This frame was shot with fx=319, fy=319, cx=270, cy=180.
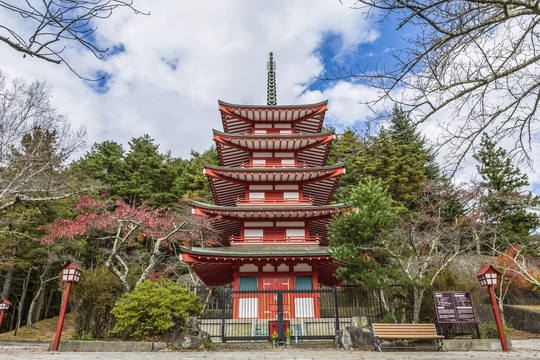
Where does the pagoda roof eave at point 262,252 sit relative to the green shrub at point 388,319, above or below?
above

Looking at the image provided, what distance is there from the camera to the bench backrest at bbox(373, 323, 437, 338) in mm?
10484

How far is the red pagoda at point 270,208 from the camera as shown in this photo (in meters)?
15.7

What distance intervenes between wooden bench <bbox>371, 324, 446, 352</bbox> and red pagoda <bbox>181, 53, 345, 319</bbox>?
506 centimetres

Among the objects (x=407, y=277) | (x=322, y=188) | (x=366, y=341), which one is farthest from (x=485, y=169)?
(x=366, y=341)

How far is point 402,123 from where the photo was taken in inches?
228

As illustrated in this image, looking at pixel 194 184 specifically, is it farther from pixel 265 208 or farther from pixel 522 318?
pixel 522 318

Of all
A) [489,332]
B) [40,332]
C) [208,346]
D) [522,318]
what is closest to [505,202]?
[522,318]

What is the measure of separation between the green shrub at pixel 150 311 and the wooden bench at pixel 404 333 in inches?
257

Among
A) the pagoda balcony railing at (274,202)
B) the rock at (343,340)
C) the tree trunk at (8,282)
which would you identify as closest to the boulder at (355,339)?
the rock at (343,340)

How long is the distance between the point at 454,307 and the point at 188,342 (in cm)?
928

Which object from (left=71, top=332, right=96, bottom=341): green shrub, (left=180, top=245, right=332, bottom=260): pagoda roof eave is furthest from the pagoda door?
(left=71, top=332, right=96, bottom=341): green shrub

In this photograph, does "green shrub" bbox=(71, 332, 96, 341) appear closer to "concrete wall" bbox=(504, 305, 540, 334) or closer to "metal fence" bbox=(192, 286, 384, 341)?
"metal fence" bbox=(192, 286, 384, 341)

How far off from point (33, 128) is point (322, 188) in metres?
15.0

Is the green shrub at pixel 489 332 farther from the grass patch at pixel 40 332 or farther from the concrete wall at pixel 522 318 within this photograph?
the grass patch at pixel 40 332
